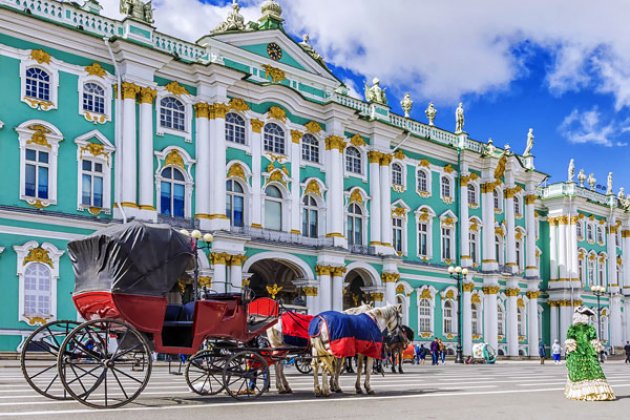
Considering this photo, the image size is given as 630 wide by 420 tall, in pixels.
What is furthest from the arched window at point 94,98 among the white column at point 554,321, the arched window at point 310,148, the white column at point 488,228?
the white column at point 554,321

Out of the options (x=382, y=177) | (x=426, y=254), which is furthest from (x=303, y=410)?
(x=426, y=254)

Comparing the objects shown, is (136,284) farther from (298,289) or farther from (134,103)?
(298,289)

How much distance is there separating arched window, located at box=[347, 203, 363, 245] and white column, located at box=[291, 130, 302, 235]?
382 cm

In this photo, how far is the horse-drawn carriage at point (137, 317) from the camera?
40.5 feet

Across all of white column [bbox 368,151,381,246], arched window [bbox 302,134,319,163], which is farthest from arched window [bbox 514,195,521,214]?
arched window [bbox 302,134,319,163]

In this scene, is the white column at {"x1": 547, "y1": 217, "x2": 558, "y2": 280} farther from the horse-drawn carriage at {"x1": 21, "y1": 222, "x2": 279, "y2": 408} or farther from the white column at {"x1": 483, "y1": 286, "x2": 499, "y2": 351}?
the horse-drawn carriage at {"x1": 21, "y1": 222, "x2": 279, "y2": 408}

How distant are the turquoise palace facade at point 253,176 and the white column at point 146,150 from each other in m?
0.06

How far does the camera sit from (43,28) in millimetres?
29766

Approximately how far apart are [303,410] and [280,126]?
2634cm

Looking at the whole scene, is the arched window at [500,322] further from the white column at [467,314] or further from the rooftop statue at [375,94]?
the rooftop statue at [375,94]

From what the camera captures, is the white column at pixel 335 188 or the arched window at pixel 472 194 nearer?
the white column at pixel 335 188

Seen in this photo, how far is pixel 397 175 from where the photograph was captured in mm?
44250

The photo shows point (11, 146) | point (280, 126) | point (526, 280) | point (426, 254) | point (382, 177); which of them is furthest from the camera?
point (526, 280)

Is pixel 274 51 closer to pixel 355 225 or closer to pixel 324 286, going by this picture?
pixel 355 225
